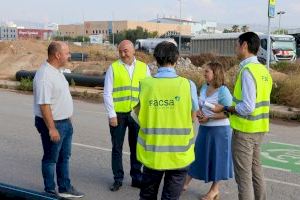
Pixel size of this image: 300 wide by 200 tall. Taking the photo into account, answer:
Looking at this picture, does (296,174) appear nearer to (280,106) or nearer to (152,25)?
(280,106)

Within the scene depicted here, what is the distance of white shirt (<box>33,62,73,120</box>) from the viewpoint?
5.15 m

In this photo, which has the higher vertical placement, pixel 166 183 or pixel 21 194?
pixel 21 194

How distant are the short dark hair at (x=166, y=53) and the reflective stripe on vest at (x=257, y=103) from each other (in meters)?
0.94

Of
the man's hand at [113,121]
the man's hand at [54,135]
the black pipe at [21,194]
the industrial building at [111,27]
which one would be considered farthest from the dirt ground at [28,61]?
the industrial building at [111,27]

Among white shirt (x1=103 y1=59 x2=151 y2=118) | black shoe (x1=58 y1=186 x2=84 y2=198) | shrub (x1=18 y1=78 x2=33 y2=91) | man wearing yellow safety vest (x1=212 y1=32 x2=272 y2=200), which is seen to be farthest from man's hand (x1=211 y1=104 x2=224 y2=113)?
shrub (x1=18 y1=78 x2=33 y2=91)

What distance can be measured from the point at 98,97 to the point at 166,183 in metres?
13.2

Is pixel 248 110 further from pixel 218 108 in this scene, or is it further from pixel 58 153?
pixel 58 153

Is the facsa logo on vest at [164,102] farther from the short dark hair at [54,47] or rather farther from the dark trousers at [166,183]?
the short dark hair at [54,47]

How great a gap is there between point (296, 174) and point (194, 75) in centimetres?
1162

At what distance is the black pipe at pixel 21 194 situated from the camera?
9.78 feet

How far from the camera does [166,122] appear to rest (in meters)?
3.93

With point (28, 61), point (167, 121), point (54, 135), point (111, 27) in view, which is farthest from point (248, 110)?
point (111, 27)

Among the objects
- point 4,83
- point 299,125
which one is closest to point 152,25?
point 4,83

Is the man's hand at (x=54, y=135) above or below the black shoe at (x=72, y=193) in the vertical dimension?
above
